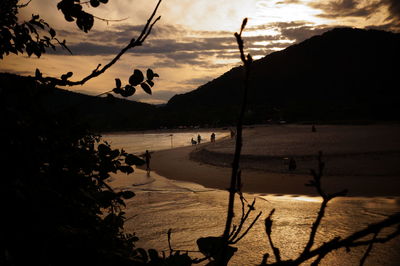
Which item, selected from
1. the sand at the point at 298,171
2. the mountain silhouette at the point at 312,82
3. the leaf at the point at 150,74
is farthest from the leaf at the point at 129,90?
the mountain silhouette at the point at 312,82

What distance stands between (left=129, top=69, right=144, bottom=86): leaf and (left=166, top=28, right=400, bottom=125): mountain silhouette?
10069 centimetres

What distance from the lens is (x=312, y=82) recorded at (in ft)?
516

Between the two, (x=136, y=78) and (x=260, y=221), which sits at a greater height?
(x=136, y=78)

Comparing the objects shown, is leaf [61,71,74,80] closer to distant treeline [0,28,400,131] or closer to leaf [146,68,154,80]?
leaf [146,68,154,80]

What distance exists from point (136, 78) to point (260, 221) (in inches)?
393

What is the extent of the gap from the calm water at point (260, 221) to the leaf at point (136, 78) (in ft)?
17.6

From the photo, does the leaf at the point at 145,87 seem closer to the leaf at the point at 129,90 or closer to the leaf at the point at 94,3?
the leaf at the point at 129,90

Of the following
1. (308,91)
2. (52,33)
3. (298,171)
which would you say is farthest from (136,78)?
(308,91)

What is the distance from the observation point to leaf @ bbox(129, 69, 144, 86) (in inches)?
88.2

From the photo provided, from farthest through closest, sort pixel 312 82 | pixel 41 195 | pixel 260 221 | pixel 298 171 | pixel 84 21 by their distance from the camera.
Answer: pixel 312 82 → pixel 298 171 → pixel 260 221 → pixel 84 21 → pixel 41 195

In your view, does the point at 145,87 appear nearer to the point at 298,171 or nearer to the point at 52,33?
the point at 52,33

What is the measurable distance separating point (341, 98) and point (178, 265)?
143566 mm

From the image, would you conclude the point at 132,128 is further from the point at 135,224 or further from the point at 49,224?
the point at 49,224

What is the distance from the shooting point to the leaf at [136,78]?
2.24 m
